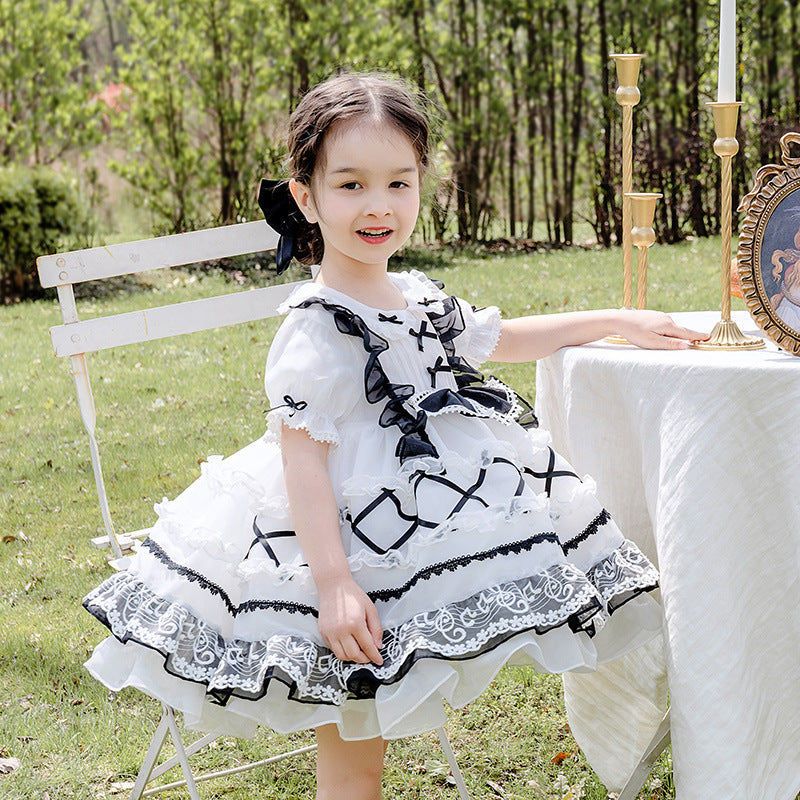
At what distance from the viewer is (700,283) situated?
723cm

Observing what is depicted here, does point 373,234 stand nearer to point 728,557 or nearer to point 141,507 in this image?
point 728,557

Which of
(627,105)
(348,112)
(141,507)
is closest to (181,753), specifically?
(348,112)

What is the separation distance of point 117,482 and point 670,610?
3.25 m

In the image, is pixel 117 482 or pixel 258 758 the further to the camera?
pixel 117 482

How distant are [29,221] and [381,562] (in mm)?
7648

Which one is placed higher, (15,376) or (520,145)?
(520,145)

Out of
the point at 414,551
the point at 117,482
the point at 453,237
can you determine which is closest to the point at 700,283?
the point at 453,237

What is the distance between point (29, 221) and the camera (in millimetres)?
8430

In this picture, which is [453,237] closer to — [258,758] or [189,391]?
[189,391]

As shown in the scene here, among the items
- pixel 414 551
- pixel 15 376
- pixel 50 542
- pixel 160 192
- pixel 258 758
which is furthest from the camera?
pixel 160 192

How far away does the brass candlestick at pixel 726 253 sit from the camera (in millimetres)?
1825

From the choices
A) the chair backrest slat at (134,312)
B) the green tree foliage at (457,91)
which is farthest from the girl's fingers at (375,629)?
the green tree foliage at (457,91)

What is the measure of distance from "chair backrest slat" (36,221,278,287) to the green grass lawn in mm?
1138

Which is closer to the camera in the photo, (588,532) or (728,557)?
(728,557)
